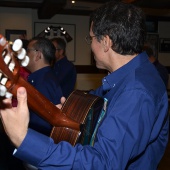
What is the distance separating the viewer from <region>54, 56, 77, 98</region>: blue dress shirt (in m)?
4.46

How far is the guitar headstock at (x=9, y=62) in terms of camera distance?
787mm

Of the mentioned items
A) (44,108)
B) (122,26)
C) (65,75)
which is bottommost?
(65,75)

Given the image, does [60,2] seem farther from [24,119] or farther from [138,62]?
[24,119]

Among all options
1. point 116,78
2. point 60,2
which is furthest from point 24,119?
point 60,2

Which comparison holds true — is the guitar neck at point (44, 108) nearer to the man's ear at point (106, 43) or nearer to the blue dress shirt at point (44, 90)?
the man's ear at point (106, 43)

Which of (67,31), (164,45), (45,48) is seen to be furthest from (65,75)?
(164,45)

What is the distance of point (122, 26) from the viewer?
1313 mm

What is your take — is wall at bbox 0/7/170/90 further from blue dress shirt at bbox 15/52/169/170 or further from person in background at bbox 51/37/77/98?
blue dress shirt at bbox 15/52/169/170

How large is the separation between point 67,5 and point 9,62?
682 centimetres

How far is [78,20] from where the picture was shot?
8391 millimetres

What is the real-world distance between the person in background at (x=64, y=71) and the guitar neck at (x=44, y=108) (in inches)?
117

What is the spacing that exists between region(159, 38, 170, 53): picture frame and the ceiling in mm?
1015

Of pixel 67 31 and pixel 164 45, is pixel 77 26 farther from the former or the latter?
pixel 164 45

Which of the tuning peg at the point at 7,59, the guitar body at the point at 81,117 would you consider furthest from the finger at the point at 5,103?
the guitar body at the point at 81,117
